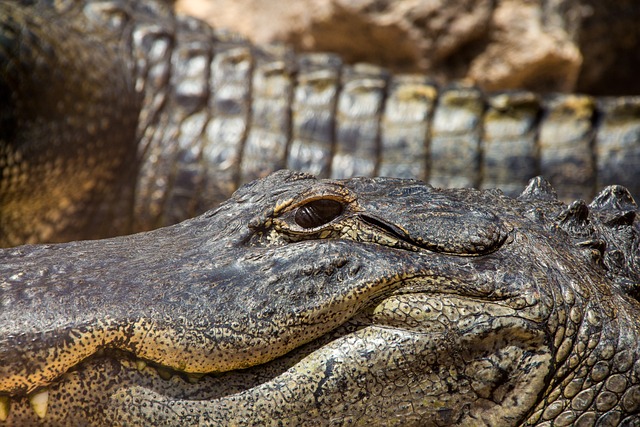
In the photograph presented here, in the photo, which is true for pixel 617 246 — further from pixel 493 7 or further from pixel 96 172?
pixel 493 7

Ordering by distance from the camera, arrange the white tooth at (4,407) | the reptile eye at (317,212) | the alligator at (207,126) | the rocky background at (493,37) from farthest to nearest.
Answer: the rocky background at (493,37)
the alligator at (207,126)
the reptile eye at (317,212)
the white tooth at (4,407)

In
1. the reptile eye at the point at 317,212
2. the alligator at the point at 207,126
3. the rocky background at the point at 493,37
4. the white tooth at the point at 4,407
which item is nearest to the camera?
the white tooth at the point at 4,407

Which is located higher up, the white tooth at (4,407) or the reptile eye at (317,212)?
the reptile eye at (317,212)

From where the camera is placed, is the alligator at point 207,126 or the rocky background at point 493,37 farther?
the rocky background at point 493,37

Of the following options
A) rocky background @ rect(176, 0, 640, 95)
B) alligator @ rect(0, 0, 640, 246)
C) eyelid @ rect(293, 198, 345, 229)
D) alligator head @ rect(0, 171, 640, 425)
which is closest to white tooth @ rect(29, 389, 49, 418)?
alligator head @ rect(0, 171, 640, 425)

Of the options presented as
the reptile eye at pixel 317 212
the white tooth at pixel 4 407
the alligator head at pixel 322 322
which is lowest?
the white tooth at pixel 4 407

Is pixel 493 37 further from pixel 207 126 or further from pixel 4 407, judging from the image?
pixel 4 407

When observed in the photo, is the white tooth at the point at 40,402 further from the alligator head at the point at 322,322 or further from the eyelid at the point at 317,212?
the eyelid at the point at 317,212

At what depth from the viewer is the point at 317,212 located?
178 cm

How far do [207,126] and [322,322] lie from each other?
227 centimetres

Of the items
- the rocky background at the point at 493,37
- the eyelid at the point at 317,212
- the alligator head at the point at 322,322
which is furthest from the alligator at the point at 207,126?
the eyelid at the point at 317,212

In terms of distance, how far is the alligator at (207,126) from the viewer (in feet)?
10.9

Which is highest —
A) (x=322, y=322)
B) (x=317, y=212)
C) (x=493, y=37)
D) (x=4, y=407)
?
(x=493, y=37)

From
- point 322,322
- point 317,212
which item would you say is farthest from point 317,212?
point 322,322
